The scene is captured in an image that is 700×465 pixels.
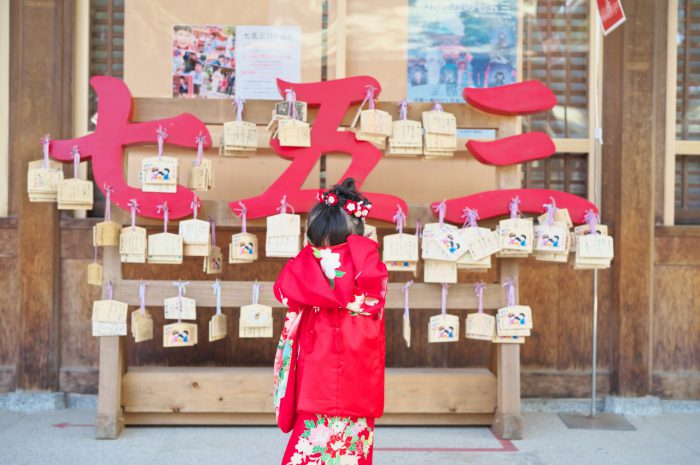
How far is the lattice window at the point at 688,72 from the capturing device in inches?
233

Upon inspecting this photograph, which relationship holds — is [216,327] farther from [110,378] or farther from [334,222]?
[334,222]

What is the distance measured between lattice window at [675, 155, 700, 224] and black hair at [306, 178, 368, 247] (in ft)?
11.6

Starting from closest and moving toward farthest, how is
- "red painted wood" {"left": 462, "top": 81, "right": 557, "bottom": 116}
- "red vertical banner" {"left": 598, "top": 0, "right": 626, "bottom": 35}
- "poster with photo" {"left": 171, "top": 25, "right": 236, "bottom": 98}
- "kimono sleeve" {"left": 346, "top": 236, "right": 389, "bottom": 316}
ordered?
"kimono sleeve" {"left": 346, "top": 236, "right": 389, "bottom": 316}
"red painted wood" {"left": 462, "top": 81, "right": 557, "bottom": 116}
"red vertical banner" {"left": 598, "top": 0, "right": 626, "bottom": 35}
"poster with photo" {"left": 171, "top": 25, "right": 236, "bottom": 98}

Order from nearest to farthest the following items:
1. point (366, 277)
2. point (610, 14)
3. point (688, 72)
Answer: point (366, 277)
point (610, 14)
point (688, 72)

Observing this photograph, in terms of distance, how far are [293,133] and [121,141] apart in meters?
1.11

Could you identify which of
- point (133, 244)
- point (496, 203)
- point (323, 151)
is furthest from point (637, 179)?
point (133, 244)

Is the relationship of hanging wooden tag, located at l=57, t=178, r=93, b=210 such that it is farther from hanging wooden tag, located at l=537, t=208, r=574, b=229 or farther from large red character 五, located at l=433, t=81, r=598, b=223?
hanging wooden tag, located at l=537, t=208, r=574, b=229

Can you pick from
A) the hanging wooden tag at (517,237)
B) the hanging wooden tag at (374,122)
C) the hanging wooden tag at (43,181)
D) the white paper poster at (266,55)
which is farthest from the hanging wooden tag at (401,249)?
the hanging wooden tag at (43,181)

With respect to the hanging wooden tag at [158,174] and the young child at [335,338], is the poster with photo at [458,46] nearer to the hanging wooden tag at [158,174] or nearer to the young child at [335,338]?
the hanging wooden tag at [158,174]

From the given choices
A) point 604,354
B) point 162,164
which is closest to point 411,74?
point 162,164

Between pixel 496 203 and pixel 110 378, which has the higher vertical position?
pixel 496 203

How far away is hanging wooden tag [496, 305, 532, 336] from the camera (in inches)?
194

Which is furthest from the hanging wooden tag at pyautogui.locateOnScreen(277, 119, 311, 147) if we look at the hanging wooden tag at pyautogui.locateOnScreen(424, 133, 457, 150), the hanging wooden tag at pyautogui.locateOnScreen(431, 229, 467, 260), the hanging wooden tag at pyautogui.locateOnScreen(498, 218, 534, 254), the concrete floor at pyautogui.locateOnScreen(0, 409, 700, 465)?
the concrete floor at pyautogui.locateOnScreen(0, 409, 700, 465)

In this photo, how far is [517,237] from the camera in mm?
4805
